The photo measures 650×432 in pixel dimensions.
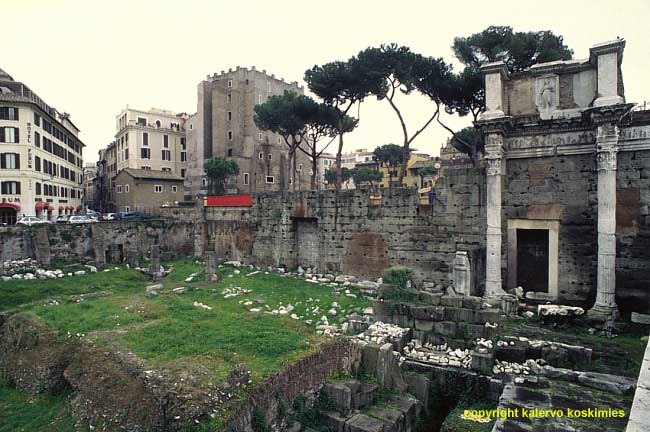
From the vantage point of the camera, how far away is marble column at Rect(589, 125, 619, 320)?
448 inches

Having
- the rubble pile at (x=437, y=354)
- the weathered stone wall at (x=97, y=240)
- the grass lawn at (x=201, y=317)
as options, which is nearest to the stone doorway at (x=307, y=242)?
the grass lawn at (x=201, y=317)

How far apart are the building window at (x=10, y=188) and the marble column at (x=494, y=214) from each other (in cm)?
3274

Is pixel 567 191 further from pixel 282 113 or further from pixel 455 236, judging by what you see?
pixel 282 113

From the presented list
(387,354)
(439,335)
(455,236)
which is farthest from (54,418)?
(455,236)

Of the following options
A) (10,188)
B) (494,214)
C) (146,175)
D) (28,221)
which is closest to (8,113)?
(10,188)

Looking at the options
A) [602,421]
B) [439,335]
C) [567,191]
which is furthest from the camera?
[567,191]

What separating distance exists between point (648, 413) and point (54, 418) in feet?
29.4

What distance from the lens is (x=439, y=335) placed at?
10.6 meters

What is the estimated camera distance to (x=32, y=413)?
7.66m

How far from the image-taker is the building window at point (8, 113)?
29.3 metres

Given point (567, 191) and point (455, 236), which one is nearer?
point (567, 191)

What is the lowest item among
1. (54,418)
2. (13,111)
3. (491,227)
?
(54,418)

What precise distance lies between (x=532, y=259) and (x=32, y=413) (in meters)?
14.5

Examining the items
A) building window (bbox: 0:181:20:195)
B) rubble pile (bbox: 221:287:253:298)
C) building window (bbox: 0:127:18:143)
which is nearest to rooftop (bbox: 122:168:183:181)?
building window (bbox: 0:181:20:195)
